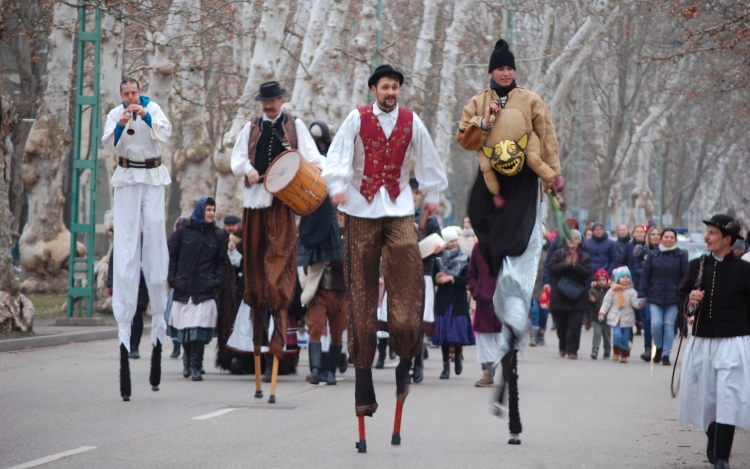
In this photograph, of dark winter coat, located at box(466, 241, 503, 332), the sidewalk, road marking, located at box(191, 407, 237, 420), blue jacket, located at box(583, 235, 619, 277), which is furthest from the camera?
blue jacket, located at box(583, 235, 619, 277)

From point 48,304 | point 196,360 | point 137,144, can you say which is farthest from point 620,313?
point 48,304

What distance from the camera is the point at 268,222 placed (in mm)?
10680

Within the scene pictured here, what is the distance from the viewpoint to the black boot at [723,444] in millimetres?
7797

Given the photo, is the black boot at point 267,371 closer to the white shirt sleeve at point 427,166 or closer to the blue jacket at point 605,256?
the white shirt sleeve at point 427,166

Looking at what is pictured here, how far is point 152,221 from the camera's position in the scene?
10484 mm

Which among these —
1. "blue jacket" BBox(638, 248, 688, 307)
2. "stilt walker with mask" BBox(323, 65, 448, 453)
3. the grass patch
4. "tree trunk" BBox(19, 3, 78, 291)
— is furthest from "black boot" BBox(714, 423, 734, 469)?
"tree trunk" BBox(19, 3, 78, 291)

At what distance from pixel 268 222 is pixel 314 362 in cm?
254

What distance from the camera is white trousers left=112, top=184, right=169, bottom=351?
10367 mm

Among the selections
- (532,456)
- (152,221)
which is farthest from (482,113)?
(152,221)

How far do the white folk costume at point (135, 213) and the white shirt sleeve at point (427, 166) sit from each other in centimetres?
292

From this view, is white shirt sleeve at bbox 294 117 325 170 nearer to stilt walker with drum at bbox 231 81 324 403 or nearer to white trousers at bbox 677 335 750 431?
stilt walker with drum at bbox 231 81 324 403

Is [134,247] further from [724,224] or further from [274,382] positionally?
[724,224]

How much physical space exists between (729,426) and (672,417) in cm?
334

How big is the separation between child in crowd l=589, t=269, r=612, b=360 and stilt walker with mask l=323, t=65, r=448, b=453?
10.3 metres
